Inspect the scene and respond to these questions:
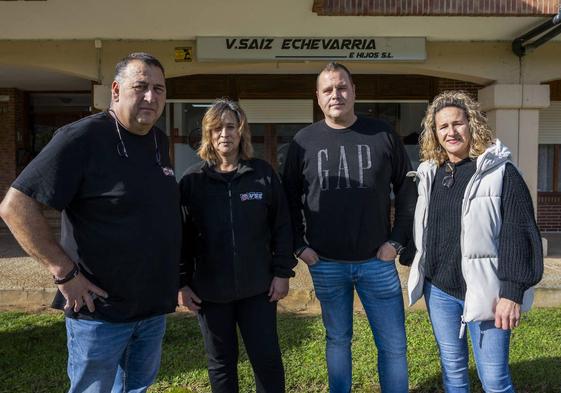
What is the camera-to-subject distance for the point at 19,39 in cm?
779

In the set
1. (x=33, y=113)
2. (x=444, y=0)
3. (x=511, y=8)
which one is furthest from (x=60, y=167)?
(x=33, y=113)

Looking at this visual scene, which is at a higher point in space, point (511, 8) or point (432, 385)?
point (511, 8)

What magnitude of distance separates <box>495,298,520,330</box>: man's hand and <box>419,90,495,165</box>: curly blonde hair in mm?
740

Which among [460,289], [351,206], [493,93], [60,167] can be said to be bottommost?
[460,289]

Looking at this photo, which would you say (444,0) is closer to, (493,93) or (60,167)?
(493,93)

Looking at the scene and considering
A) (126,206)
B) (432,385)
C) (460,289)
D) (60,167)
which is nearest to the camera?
(60,167)

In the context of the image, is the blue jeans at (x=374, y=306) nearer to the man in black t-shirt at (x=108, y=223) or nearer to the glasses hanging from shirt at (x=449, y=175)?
the glasses hanging from shirt at (x=449, y=175)

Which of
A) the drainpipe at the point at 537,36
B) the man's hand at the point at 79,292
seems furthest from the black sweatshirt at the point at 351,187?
the drainpipe at the point at 537,36

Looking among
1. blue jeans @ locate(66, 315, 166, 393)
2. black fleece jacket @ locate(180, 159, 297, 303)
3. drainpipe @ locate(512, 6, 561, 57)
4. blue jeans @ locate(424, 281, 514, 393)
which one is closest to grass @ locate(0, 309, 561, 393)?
blue jeans @ locate(66, 315, 166, 393)

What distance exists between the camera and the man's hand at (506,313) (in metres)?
2.62

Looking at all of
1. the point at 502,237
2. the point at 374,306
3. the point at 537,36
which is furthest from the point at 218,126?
the point at 537,36

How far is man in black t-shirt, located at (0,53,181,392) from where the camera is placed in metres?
2.29

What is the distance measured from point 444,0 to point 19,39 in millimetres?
5790

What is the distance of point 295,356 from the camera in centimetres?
453
